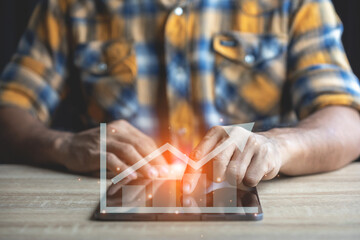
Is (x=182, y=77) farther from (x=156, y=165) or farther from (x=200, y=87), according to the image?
(x=156, y=165)

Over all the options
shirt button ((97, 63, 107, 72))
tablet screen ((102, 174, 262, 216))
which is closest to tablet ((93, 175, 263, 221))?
tablet screen ((102, 174, 262, 216))

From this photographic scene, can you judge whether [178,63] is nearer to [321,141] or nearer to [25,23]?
[321,141]

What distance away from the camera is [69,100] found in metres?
1.03

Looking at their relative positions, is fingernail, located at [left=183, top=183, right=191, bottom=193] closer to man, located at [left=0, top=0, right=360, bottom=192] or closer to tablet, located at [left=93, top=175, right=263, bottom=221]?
tablet, located at [left=93, top=175, right=263, bottom=221]

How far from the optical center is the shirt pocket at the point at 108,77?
0.94 m

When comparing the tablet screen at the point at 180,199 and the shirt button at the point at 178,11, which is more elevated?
the shirt button at the point at 178,11

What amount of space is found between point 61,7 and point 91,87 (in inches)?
8.6

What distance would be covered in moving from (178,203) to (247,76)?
0.53 metres

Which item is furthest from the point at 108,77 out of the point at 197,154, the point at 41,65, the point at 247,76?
the point at 197,154

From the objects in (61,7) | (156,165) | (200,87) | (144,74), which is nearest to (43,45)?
(61,7)

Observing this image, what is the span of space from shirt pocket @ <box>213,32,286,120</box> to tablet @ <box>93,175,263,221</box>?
419 millimetres

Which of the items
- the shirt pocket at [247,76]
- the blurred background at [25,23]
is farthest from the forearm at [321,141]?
the blurred background at [25,23]

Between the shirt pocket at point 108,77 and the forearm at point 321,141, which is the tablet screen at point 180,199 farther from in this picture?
the shirt pocket at point 108,77

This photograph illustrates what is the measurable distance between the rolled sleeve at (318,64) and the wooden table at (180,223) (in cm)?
25
